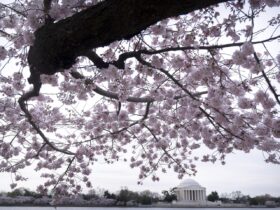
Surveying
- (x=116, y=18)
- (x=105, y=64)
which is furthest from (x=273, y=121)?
(x=116, y=18)

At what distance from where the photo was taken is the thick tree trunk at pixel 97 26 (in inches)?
137

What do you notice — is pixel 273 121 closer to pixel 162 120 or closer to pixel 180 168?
pixel 162 120

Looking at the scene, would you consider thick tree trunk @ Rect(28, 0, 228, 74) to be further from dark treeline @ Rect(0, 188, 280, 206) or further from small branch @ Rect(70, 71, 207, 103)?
dark treeline @ Rect(0, 188, 280, 206)

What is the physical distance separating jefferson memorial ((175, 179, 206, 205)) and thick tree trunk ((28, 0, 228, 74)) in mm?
66899

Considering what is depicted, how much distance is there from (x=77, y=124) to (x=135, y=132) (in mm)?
1651

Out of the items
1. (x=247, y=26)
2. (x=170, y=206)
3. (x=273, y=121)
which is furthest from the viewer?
(x=170, y=206)

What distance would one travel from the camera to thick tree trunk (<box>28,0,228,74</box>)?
137 inches

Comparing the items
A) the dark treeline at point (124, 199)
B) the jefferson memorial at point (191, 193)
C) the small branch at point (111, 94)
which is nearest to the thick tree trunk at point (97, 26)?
the small branch at point (111, 94)

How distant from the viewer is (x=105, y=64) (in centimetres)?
512

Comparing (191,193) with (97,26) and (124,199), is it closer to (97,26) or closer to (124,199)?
(124,199)

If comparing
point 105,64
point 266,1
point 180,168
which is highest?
point 266,1

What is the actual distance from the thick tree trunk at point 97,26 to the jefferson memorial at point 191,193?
66899mm

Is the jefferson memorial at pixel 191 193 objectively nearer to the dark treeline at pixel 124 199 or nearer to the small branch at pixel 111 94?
the dark treeline at pixel 124 199

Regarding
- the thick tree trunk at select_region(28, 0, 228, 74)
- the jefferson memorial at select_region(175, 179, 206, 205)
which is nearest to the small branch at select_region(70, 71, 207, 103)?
the thick tree trunk at select_region(28, 0, 228, 74)
